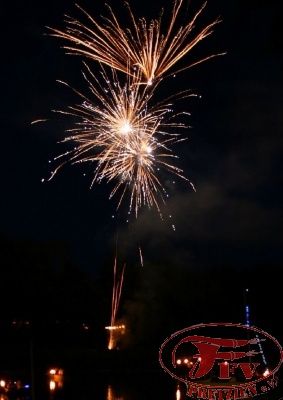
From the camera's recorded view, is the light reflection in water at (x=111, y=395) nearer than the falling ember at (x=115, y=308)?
Yes

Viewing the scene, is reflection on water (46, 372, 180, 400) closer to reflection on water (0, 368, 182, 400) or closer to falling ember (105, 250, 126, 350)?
reflection on water (0, 368, 182, 400)

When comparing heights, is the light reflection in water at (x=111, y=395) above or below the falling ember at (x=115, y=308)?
below

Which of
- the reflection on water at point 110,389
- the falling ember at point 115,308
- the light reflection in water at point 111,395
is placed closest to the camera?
the light reflection in water at point 111,395

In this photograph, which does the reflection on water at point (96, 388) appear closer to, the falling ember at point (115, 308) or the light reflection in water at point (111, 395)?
the light reflection in water at point (111, 395)

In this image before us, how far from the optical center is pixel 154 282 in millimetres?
26891

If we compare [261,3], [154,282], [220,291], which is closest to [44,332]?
[154,282]

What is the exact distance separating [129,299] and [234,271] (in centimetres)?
457

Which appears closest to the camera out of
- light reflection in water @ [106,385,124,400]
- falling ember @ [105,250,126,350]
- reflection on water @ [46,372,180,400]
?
light reflection in water @ [106,385,124,400]

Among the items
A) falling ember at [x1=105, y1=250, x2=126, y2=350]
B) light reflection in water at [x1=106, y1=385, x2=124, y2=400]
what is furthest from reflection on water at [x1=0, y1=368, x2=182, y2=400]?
falling ember at [x1=105, y1=250, x2=126, y2=350]

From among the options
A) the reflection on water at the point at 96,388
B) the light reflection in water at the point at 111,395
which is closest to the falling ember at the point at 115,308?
the reflection on water at the point at 96,388

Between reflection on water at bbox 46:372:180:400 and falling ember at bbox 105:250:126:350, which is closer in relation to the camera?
reflection on water at bbox 46:372:180:400

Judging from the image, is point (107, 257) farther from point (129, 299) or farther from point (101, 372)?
point (101, 372)

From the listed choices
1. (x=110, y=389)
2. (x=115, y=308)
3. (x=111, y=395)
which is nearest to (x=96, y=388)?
(x=110, y=389)

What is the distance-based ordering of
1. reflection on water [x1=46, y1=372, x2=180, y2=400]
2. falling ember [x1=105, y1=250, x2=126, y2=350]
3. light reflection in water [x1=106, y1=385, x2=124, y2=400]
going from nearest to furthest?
light reflection in water [x1=106, y1=385, x2=124, y2=400], reflection on water [x1=46, y1=372, x2=180, y2=400], falling ember [x1=105, y1=250, x2=126, y2=350]
